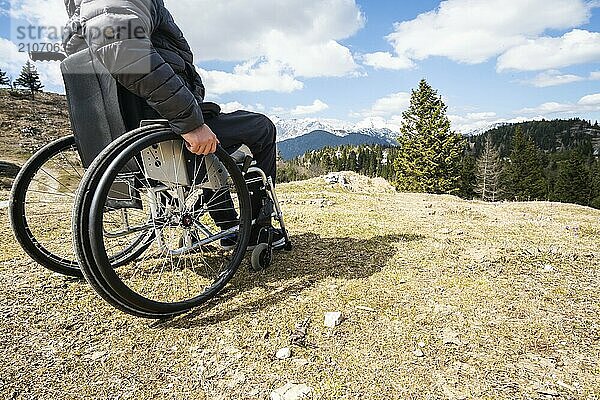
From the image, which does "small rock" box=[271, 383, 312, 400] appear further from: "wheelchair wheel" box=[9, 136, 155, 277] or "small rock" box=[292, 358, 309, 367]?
"wheelchair wheel" box=[9, 136, 155, 277]

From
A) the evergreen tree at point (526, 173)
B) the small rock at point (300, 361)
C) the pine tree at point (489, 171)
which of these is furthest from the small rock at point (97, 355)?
the evergreen tree at point (526, 173)

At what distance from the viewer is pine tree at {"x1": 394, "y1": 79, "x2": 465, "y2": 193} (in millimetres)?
37812

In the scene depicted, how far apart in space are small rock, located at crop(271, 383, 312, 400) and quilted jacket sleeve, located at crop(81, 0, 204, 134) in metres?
1.81

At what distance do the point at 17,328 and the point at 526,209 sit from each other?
958 cm

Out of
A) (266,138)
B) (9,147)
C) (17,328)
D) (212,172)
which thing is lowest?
(17,328)

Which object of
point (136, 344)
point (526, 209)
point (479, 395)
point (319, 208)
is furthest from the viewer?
point (526, 209)

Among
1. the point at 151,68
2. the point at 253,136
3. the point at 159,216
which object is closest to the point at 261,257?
the point at 159,216

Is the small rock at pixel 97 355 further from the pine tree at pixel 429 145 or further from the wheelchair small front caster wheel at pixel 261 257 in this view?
the pine tree at pixel 429 145

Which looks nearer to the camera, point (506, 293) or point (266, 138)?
point (506, 293)

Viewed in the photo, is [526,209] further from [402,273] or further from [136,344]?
[136,344]

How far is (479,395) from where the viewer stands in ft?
6.81

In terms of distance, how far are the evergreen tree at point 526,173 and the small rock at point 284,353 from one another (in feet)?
207

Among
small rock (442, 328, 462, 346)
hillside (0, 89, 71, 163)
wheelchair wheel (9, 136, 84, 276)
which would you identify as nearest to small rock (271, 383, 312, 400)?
small rock (442, 328, 462, 346)

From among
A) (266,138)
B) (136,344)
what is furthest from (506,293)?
(136,344)
